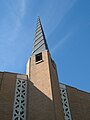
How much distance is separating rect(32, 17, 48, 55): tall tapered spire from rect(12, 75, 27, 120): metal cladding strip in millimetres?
3186

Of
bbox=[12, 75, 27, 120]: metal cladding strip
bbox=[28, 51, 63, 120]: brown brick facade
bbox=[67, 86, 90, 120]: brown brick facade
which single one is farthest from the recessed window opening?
bbox=[67, 86, 90, 120]: brown brick facade

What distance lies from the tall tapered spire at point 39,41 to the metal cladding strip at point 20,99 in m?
3.19

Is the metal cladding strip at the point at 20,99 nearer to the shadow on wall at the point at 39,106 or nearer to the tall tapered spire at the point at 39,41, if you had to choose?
the shadow on wall at the point at 39,106

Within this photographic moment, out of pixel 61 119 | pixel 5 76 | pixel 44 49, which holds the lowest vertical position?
pixel 61 119

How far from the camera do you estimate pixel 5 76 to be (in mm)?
12406

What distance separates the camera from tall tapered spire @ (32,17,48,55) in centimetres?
1531

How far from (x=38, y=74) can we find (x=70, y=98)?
9.68 feet

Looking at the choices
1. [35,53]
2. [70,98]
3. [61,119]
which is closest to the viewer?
[61,119]

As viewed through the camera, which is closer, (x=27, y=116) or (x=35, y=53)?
(x=27, y=116)

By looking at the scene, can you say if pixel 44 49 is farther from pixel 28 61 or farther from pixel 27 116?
pixel 27 116

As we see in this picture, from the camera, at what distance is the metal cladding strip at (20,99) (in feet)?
34.7

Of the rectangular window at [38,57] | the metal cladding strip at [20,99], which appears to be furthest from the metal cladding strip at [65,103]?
the metal cladding strip at [20,99]

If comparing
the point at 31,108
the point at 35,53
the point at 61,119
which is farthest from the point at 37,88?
the point at 35,53

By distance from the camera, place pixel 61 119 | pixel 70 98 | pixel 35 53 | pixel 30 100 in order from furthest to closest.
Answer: pixel 35 53, pixel 70 98, pixel 30 100, pixel 61 119
